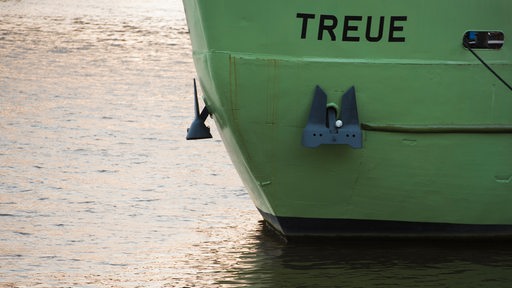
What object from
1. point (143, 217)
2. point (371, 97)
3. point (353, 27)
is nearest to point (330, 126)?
point (371, 97)

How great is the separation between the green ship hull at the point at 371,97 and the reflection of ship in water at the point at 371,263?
280mm

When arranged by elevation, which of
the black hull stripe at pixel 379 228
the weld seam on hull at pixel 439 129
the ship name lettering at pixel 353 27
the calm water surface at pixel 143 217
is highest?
the ship name lettering at pixel 353 27

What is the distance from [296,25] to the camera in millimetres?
7191

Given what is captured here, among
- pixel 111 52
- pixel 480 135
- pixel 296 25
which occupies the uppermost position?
pixel 296 25

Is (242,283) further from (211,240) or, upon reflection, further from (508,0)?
(508,0)

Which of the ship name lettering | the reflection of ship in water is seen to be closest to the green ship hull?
the ship name lettering

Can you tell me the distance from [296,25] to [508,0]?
118 centimetres

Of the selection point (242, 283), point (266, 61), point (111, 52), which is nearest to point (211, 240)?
point (242, 283)

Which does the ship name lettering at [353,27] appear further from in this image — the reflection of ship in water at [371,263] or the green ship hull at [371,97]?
the reflection of ship in water at [371,263]

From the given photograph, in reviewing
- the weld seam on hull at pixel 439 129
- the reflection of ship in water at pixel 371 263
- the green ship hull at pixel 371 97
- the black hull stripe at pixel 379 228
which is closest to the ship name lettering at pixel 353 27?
the green ship hull at pixel 371 97

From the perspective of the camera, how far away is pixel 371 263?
25.5 ft

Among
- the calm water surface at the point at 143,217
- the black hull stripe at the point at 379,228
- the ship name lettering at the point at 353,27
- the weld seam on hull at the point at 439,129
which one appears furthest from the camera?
the black hull stripe at the point at 379,228

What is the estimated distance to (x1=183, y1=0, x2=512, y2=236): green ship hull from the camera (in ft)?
23.7

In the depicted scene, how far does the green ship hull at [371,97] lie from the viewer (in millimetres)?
7227
